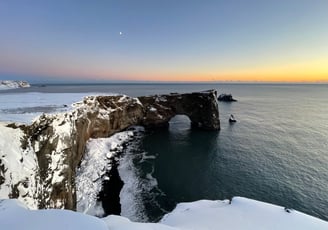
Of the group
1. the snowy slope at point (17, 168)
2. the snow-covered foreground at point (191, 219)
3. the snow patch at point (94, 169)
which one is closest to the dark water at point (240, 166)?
the snow patch at point (94, 169)

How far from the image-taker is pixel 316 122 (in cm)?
6341

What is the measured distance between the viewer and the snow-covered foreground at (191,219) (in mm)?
9234

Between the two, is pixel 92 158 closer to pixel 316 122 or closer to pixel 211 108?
pixel 211 108

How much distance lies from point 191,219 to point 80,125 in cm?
2168

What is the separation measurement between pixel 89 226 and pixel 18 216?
335 cm

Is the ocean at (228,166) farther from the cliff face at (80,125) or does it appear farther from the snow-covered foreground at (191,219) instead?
the snow-covered foreground at (191,219)

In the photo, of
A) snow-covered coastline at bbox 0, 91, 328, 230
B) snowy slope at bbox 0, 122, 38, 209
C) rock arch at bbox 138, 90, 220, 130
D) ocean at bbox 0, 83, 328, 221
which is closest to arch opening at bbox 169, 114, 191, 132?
rock arch at bbox 138, 90, 220, 130

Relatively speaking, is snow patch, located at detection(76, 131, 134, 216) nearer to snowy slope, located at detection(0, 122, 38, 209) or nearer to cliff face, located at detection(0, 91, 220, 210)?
cliff face, located at detection(0, 91, 220, 210)

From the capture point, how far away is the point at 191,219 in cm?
1614

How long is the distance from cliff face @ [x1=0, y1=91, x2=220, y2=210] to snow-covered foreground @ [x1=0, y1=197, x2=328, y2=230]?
25.8 feet

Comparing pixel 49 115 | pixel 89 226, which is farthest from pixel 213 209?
pixel 49 115

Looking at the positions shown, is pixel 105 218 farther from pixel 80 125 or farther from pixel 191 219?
pixel 80 125

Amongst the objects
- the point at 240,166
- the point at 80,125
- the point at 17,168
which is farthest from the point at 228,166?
the point at 17,168

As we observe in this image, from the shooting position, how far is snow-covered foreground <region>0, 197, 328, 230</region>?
9.23 meters
